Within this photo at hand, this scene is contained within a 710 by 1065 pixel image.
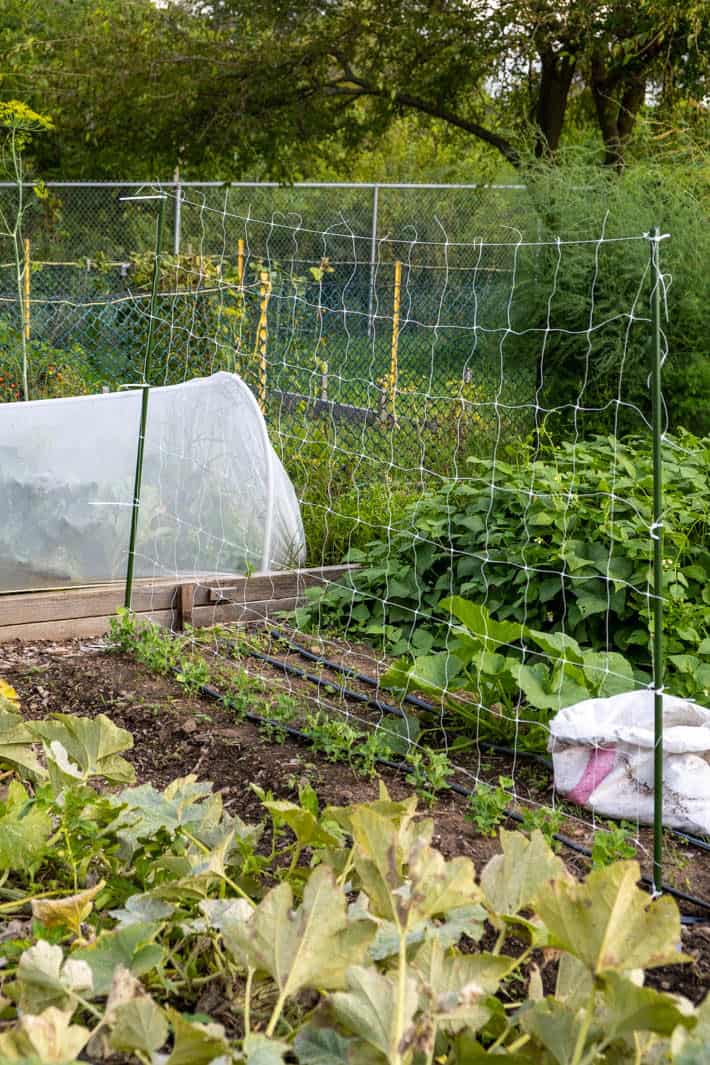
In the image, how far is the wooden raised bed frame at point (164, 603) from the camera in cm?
467

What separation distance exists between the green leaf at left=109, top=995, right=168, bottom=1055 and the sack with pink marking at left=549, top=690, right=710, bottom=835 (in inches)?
81.6

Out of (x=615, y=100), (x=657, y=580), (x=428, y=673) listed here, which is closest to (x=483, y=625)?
(x=428, y=673)

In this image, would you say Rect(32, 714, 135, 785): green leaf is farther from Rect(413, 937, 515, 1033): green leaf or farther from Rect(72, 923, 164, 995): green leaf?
Rect(413, 937, 515, 1033): green leaf

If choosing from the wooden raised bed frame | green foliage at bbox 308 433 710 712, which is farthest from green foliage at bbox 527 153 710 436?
the wooden raised bed frame

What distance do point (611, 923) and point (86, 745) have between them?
116 centimetres

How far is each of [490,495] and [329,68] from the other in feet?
31.4

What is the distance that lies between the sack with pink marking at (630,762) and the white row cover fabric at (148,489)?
2.20 m

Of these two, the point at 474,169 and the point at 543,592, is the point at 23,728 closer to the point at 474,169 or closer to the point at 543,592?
the point at 543,592

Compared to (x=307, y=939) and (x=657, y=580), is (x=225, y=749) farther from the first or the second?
(x=307, y=939)

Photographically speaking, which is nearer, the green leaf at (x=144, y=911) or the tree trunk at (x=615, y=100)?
the green leaf at (x=144, y=911)

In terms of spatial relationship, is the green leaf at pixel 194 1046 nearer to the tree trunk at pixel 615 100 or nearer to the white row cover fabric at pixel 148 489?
the white row cover fabric at pixel 148 489

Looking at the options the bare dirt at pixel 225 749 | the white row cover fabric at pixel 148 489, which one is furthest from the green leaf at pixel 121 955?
the white row cover fabric at pixel 148 489

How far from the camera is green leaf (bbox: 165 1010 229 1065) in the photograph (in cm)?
128

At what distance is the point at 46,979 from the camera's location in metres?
1.41
